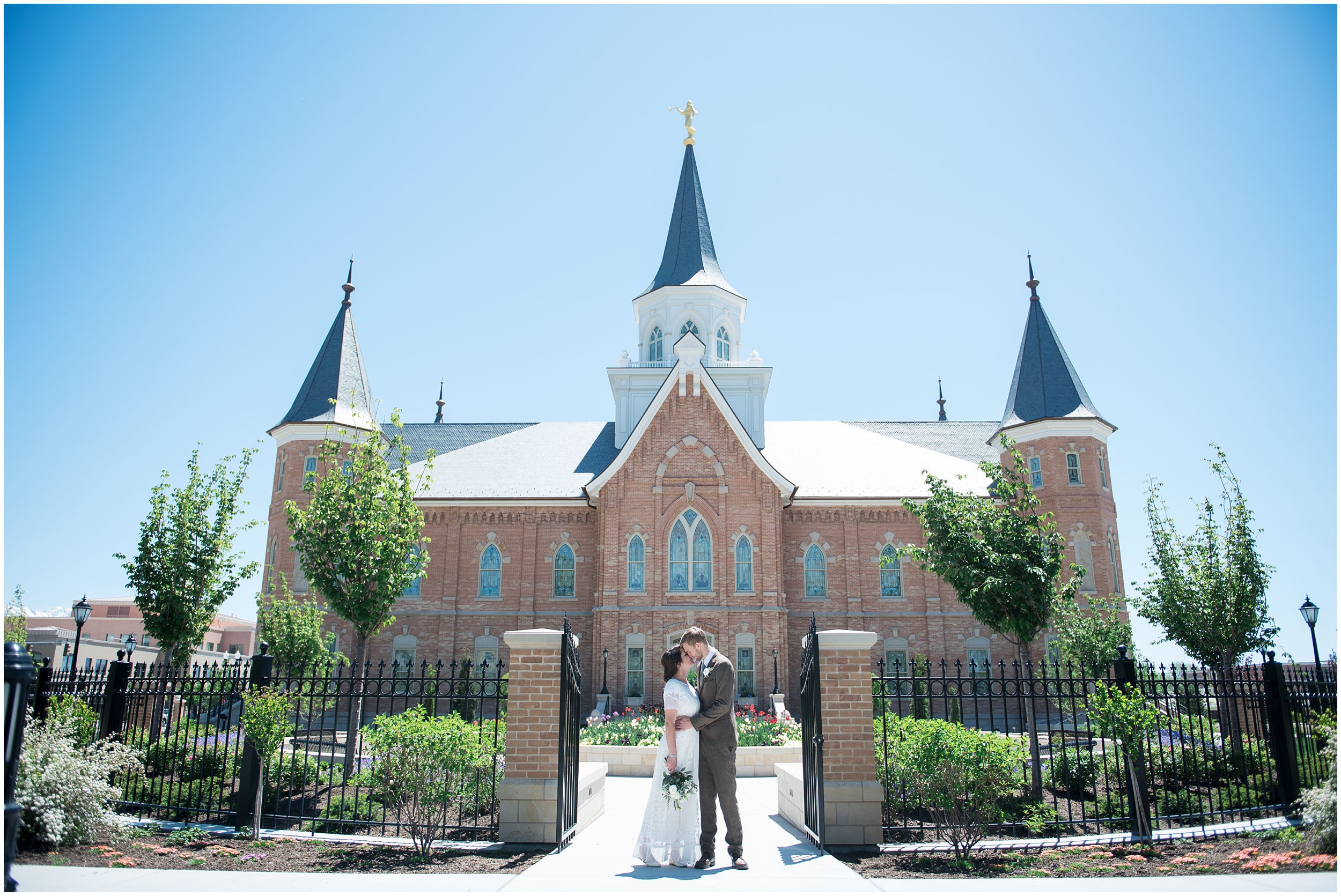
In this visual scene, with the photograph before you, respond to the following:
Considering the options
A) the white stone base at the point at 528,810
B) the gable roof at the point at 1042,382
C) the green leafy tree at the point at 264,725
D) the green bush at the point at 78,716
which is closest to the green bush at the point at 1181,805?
the white stone base at the point at 528,810

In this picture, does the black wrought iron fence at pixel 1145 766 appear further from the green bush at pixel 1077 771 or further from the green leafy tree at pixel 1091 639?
the green leafy tree at pixel 1091 639

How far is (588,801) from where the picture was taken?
9.46 metres

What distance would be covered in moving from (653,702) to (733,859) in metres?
17.7

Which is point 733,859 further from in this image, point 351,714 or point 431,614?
point 431,614

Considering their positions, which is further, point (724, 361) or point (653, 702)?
point (724, 361)

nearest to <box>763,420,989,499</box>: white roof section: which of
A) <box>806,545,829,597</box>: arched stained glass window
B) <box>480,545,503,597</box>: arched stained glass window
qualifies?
<box>806,545,829,597</box>: arched stained glass window

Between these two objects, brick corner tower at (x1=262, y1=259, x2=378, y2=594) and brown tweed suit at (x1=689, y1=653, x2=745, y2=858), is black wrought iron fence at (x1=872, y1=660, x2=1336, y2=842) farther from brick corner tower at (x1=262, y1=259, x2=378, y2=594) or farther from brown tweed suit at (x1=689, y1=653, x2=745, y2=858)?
brick corner tower at (x1=262, y1=259, x2=378, y2=594)

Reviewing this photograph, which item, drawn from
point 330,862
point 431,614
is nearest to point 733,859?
point 330,862

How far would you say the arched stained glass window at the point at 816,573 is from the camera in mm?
27422

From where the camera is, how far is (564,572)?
1107 inches

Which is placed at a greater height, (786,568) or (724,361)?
(724,361)

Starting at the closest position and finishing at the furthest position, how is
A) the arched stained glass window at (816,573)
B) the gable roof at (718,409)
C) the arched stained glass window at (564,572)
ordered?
1. the gable roof at (718,409)
2. the arched stained glass window at (816,573)
3. the arched stained glass window at (564,572)

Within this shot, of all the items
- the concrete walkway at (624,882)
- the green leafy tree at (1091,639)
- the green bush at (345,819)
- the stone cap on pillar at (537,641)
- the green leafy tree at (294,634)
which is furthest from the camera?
the green leafy tree at (294,634)

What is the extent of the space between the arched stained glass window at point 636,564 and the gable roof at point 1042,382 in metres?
14.1
